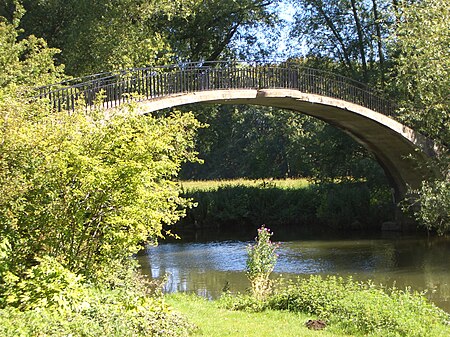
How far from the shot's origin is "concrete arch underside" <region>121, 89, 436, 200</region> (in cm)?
2042

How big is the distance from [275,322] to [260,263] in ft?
8.83

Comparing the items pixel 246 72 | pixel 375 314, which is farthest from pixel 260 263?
pixel 246 72

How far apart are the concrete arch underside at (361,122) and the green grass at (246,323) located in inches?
300

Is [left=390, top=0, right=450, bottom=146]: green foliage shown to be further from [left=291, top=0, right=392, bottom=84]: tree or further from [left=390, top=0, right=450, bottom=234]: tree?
[left=291, top=0, right=392, bottom=84]: tree

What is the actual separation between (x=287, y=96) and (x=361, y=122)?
4695 millimetres

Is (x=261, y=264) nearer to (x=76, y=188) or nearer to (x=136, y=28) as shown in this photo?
(x=76, y=188)

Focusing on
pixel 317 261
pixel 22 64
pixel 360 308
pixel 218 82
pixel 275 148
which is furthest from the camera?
pixel 275 148

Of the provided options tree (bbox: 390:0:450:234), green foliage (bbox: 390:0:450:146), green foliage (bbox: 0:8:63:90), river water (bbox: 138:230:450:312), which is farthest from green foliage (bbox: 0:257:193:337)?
green foliage (bbox: 390:0:450:146)

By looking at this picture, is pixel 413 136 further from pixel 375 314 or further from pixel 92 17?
pixel 375 314

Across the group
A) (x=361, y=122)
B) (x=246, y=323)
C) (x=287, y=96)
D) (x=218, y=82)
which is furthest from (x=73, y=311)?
(x=361, y=122)

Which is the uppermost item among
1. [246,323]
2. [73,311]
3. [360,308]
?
[73,311]

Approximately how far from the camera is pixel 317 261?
21281mm

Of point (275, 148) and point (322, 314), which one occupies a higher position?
point (275, 148)

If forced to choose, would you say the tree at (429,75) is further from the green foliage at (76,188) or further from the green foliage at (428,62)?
the green foliage at (76,188)
